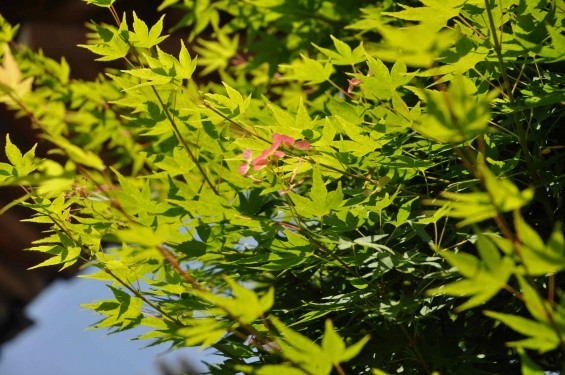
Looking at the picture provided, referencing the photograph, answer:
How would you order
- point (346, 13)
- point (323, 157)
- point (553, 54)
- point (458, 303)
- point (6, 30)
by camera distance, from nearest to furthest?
1. point (553, 54)
2. point (323, 157)
3. point (458, 303)
4. point (346, 13)
5. point (6, 30)

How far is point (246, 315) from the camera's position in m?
0.54

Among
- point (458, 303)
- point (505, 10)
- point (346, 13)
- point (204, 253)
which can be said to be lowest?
point (458, 303)

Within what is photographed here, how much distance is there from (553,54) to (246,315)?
18.1 inches

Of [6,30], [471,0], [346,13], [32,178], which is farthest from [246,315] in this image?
[6,30]

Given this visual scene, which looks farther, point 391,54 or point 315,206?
point 315,206

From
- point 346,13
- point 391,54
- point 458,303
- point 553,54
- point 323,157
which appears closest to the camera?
point 391,54

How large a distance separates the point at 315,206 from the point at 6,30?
3.94 ft

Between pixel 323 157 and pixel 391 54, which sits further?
pixel 323 157

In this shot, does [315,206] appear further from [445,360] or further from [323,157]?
[445,360]

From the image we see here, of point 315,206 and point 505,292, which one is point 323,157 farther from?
point 505,292

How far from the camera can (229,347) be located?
2.84ft

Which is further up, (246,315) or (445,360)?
(246,315)

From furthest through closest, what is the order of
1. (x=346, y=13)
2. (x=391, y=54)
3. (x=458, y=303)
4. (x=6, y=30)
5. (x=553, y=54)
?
(x=6, y=30)
(x=346, y=13)
(x=458, y=303)
(x=553, y=54)
(x=391, y=54)

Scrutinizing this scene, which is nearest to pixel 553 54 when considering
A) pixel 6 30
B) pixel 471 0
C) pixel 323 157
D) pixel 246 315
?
pixel 471 0
